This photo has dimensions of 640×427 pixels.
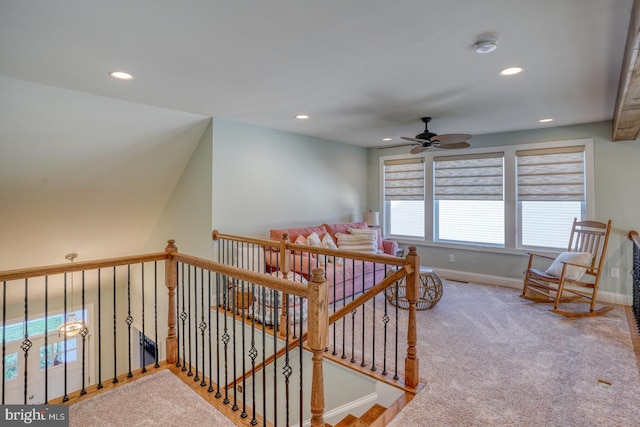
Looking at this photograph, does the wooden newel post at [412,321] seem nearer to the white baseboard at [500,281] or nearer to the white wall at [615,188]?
the white baseboard at [500,281]

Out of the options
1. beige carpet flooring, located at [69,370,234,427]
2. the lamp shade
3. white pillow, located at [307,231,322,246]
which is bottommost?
beige carpet flooring, located at [69,370,234,427]

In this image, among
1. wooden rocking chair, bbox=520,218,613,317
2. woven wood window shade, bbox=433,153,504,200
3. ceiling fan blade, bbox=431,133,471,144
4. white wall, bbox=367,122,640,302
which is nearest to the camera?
ceiling fan blade, bbox=431,133,471,144

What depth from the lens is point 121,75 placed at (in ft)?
9.13

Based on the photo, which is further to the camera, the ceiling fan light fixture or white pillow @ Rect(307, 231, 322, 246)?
white pillow @ Rect(307, 231, 322, 246)

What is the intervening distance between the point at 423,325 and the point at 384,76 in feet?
8.60

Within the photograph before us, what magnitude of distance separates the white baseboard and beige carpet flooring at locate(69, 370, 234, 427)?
4634mm

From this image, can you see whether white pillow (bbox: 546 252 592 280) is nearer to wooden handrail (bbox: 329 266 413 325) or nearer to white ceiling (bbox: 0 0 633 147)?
white ceiling (bbox: 0 0 633 147)

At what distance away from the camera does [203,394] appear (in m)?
2.36

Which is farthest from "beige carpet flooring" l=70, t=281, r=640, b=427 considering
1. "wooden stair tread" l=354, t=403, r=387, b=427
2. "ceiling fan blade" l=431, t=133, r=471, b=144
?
"ceiling fan blade" l=431, t=133, r=471, b=144

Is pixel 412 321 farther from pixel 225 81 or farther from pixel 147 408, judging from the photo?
pixel 225 81

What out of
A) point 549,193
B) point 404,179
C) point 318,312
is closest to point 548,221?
point 549,193

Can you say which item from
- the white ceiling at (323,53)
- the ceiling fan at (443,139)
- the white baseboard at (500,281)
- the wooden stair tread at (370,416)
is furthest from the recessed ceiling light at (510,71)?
the white baseboard at (500,281)

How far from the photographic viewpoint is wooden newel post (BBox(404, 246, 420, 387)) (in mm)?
2381

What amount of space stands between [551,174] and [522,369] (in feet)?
10.9
